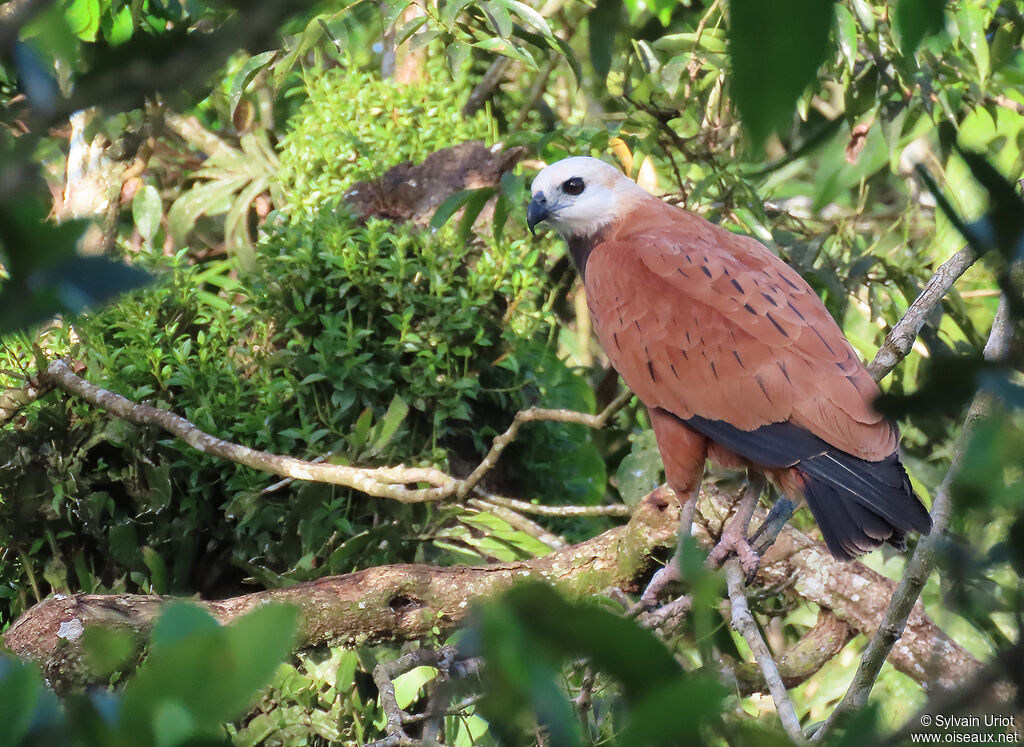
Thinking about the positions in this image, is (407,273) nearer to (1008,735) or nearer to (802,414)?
(802,414)

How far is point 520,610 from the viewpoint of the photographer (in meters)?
0.51

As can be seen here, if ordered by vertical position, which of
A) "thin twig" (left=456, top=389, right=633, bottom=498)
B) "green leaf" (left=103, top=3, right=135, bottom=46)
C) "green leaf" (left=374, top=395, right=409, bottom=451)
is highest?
"green leaf" (left=103, top=3, right=135, bottom=46)

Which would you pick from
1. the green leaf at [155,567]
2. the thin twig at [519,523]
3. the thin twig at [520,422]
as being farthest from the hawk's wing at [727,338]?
the green leaf at [155,567]

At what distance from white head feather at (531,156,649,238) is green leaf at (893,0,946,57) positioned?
2961 millimetres

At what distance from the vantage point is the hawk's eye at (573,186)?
341 cm

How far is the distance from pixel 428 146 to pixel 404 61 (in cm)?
63

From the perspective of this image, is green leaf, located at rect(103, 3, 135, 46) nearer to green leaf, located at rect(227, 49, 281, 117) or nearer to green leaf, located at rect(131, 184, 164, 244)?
green leaf, located at rect(227, 49, 281, 117)

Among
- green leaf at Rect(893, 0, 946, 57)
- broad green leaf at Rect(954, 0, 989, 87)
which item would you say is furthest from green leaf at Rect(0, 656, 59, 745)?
broad green leaf at Rect(954, 0, 989, 87)

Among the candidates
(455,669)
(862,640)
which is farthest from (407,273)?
(862,640)

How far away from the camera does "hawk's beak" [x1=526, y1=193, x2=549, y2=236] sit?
3406 mm

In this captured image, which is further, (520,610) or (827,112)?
(827,112)

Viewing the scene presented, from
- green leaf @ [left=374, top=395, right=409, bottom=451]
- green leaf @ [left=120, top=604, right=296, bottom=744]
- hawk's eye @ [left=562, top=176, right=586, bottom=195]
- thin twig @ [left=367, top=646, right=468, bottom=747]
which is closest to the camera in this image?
green leaf @ [left=120, top=604, right=296, bottom=744]

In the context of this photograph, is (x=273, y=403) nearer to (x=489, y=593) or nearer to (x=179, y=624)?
(x=489, y=593)

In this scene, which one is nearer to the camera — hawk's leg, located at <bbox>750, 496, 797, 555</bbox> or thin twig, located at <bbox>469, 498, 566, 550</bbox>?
hawk's leg, located at <bbox>750, 496, 797, 555</bbox>
